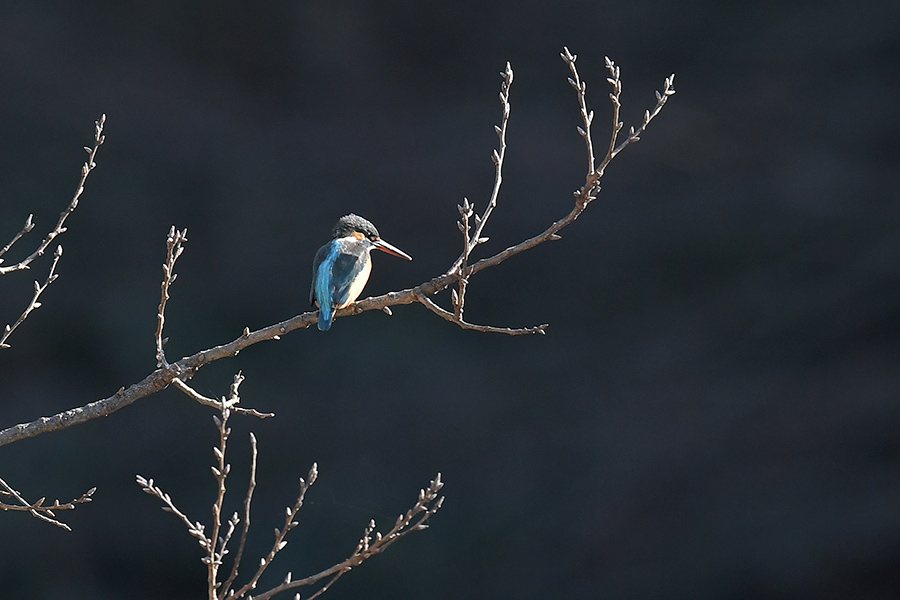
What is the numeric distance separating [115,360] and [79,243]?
82cm

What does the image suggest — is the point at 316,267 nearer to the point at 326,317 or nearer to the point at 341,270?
the point at 341,270

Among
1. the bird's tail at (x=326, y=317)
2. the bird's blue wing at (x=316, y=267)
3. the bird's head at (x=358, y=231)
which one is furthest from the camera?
the bird's head at (x=358, y=231)

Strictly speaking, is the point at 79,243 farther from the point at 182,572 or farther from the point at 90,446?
the point at 182,572

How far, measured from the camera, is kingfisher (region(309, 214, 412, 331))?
9.67 ft

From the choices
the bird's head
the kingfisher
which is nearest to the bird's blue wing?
the kingfisher

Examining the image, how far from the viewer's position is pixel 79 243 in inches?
253

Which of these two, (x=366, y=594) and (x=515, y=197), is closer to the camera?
(x=366, y=594)

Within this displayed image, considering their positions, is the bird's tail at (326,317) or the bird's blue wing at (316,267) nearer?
the bird's tail at (326,317)

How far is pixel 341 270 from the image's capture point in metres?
3.02

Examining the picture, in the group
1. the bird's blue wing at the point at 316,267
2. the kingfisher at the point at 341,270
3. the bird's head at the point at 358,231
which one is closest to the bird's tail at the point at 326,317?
the kingfisher at the point at 341,270

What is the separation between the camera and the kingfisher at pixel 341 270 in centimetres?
295

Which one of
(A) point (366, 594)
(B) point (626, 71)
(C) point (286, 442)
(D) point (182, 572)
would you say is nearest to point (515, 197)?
(B) point (626, 71)

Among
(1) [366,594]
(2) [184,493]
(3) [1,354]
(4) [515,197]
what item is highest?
(4) [515,197]

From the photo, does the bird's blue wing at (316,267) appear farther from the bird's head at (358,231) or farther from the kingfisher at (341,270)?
the bird's head at (358,231)
